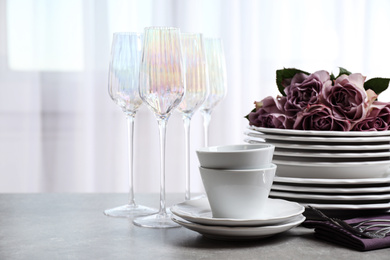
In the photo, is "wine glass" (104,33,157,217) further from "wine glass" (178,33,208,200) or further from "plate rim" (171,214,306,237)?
"plate rim" (171,214,306,237)

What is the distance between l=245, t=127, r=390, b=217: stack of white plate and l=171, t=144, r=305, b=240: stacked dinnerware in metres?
0.10

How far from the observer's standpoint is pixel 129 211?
114 cm

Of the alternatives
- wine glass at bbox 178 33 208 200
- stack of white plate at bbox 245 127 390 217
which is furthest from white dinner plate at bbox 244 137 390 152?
wine glass at bbox 178 33 208 200

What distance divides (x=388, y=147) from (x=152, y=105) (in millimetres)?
399

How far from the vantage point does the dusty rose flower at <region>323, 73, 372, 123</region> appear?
1.04m

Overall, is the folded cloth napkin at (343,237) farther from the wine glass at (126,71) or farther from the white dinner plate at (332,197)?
the wine glass at (126,71)

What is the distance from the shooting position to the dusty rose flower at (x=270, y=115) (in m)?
1.08

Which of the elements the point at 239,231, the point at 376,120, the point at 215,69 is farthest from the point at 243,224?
the point at 215,69

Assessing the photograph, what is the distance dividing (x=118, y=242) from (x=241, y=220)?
0.19m

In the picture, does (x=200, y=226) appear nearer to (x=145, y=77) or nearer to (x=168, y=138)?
(x=145, y=77)

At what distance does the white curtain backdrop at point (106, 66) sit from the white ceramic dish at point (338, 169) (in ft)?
5.88

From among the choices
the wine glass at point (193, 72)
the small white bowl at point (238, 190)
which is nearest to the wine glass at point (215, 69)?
the wine glass at point (193, 72)

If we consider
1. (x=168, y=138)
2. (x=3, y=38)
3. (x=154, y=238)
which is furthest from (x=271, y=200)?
(x=3, y=38)

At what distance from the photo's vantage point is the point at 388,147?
103 centimetres
